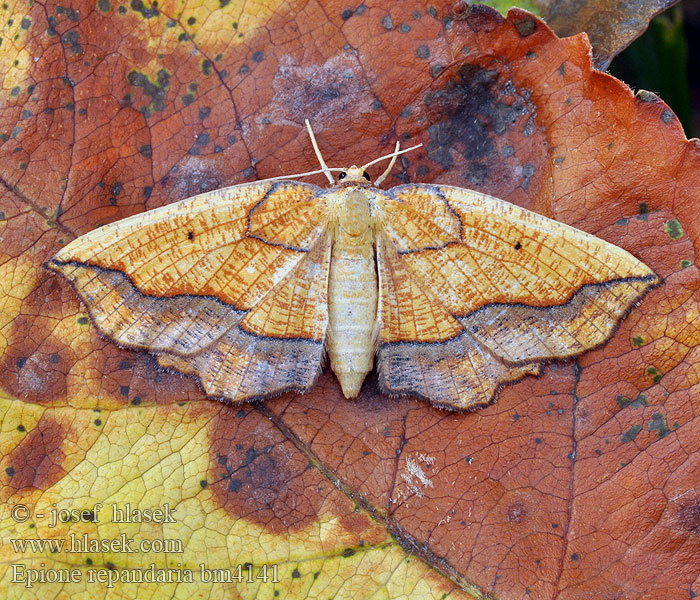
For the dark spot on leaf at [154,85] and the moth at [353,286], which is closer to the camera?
the moth at [353,286]

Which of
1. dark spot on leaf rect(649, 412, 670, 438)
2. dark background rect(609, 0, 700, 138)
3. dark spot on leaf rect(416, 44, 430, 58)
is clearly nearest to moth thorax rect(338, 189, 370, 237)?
dark spot on leaf rect(416, 44, 430, 58)

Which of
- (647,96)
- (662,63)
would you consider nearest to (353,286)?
(647,96)

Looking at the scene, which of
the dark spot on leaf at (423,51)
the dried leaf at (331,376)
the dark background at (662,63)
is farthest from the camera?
the dark background at (662,63)

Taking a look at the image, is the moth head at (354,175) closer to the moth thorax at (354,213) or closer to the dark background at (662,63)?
the moth thorax at (354,213)

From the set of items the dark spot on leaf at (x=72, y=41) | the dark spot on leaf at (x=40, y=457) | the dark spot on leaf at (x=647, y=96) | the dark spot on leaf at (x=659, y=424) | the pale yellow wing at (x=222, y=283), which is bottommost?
the dark spot on leaf at (x=659, y=424)

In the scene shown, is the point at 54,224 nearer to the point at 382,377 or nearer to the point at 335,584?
the point at 382,377

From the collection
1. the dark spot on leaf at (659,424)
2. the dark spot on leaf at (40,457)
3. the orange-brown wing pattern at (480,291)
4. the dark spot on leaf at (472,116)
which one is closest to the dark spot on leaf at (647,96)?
the dark spot on leaf at (472,116)

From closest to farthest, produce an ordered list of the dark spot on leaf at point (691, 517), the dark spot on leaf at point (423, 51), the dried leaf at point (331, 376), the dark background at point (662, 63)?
the dark spot on leaf at point (691, 517)
the dried leaf at point (331, 376)
the dark spot on leaf at point (423, 51)
the dark background at point (662, 63)

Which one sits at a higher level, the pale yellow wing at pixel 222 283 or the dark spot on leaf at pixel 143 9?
the dark spot on leaf at pixel 143 9
